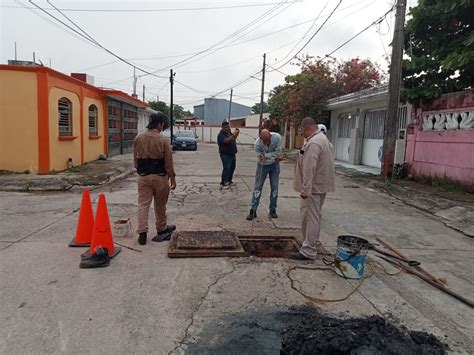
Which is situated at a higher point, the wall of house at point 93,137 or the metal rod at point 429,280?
the wall of house at point 93,137

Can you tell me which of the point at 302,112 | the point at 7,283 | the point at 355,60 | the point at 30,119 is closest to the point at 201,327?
the point at 7,283

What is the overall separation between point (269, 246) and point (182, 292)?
1998 millimetres

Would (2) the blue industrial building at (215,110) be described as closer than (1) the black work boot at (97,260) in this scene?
No

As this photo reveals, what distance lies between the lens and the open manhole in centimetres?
484

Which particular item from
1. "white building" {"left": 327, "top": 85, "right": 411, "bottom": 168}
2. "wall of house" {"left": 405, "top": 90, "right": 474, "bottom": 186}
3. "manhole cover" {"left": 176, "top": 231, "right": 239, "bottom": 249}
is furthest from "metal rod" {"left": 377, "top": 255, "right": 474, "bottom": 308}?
"white building" {"left": 327, "top": 85, "right": 411, "bottom": 168}

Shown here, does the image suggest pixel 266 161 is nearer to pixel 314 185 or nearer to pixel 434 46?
pixel 314 185

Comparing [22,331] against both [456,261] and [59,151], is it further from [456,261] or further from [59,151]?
[59,151]

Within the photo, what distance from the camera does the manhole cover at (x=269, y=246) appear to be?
17.1ft

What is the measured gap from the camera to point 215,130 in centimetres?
4669

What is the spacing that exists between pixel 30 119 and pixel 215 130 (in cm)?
3582

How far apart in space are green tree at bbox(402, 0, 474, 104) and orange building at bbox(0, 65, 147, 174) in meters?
10.8

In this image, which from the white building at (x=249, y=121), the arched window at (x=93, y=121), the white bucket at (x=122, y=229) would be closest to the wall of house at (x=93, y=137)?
the arched window at (x=93, y=121)

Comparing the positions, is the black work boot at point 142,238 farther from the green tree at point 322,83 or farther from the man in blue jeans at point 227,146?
the green tree at point 322,83

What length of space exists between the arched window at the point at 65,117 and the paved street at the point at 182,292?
6832 millimetres
